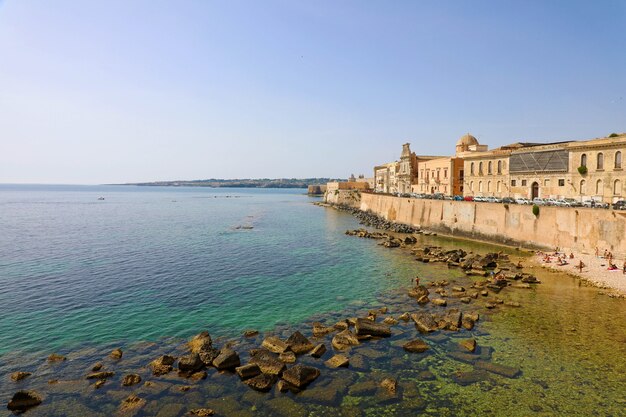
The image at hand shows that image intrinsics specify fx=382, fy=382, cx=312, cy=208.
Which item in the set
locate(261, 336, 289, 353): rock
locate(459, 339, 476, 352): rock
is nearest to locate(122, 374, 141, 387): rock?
locate(261, 336, 289, 353): rock

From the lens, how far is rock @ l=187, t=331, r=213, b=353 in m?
16.8

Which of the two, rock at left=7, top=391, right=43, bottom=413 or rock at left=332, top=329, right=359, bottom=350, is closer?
rock at left=7, top=391, right=43, bottom=413

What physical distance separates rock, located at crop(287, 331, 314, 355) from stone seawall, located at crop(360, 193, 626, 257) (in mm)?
29369

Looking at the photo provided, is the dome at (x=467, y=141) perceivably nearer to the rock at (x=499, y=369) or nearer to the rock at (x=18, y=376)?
the rock at (x=499, y=369)

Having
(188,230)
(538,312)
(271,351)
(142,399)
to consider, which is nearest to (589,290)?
(538,312)

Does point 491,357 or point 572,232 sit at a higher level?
point 572,232

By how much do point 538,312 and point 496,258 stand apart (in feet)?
48.3

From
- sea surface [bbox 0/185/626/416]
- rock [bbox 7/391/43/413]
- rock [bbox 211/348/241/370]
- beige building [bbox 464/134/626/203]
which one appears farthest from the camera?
beige building [bbox 464/134/626/203]

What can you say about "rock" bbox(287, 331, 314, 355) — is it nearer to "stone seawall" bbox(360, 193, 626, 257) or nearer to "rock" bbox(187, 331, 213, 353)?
"rock" bbox(187, 331, 213, 353)

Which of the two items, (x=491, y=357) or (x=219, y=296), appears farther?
(x=219, y=296)

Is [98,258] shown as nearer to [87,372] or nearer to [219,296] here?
[219,296]

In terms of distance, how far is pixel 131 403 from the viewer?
13281 millimetres

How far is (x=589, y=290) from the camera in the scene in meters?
25.4

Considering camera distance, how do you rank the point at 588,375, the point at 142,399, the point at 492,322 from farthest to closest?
the point at 492,322 < the point at 588,375 < the point at 142,399
